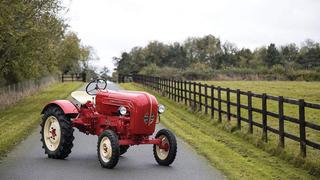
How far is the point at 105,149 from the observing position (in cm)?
1019

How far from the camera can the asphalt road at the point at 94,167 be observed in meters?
9.51

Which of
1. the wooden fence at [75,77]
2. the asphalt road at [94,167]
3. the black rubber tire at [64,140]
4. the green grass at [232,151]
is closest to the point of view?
the asphalt road at [94,167]

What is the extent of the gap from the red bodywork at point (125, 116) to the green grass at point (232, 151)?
5.36 ft

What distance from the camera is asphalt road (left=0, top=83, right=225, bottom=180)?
951 centimetres

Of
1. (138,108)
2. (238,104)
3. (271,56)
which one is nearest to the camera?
(138,108)

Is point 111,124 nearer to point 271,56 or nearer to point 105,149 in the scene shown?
point 105,149

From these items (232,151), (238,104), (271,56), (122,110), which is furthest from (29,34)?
(271,56)

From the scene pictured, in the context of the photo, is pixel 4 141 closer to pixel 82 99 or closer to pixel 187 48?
pixel 82 99

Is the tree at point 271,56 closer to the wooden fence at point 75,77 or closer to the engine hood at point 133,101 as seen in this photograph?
the wooden fence at point 75,77

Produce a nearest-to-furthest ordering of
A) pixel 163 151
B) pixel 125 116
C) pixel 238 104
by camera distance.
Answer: pixel 125 116 < pixel 163 151 < pixel 238 104

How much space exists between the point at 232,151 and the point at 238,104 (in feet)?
14.5

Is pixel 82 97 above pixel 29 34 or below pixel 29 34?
below

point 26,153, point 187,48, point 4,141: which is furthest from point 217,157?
point 187,48

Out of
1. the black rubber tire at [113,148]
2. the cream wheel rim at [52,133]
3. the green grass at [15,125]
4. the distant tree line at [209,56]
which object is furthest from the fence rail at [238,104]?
the distant tree line at [209,56]
